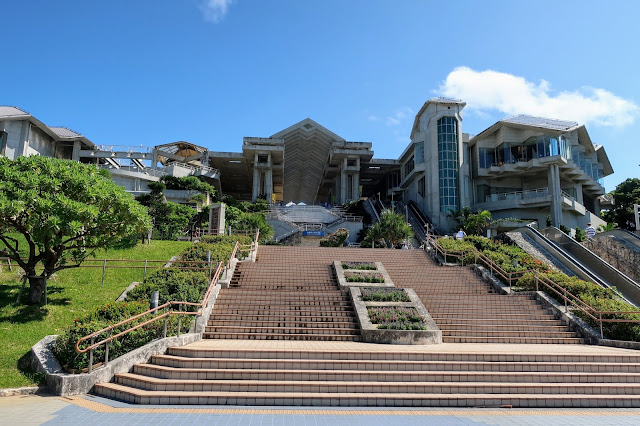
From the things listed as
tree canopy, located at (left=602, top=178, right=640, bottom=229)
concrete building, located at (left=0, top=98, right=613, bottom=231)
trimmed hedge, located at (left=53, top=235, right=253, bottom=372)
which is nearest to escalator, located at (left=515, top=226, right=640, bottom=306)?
concrete building, located at (left=0, top=98, right=613, bottom=231)

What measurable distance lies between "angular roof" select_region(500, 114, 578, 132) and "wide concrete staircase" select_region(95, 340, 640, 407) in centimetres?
3207

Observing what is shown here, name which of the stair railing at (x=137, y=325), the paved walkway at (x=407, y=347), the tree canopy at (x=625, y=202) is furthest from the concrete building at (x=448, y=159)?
the stair railing at (x=137, y=325)

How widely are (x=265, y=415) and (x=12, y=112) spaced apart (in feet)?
137

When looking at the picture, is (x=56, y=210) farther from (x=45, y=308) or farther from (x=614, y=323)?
(x=614, y=323)

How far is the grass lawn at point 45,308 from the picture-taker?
838cm

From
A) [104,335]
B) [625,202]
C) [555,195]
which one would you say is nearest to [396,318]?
[104,335]

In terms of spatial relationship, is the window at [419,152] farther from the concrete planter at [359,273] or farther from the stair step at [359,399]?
the stair step at [359,399]

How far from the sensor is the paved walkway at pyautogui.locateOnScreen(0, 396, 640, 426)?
6039 mm

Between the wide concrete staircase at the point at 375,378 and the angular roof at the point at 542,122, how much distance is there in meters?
32.1

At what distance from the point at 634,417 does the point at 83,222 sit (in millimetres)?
12778

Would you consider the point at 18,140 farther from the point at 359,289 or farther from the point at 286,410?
the point at 286,410

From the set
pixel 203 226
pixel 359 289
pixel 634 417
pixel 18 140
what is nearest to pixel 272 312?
pixel 359 289

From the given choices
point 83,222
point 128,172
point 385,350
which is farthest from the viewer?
point 128,172

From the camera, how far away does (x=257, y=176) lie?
50.8m
